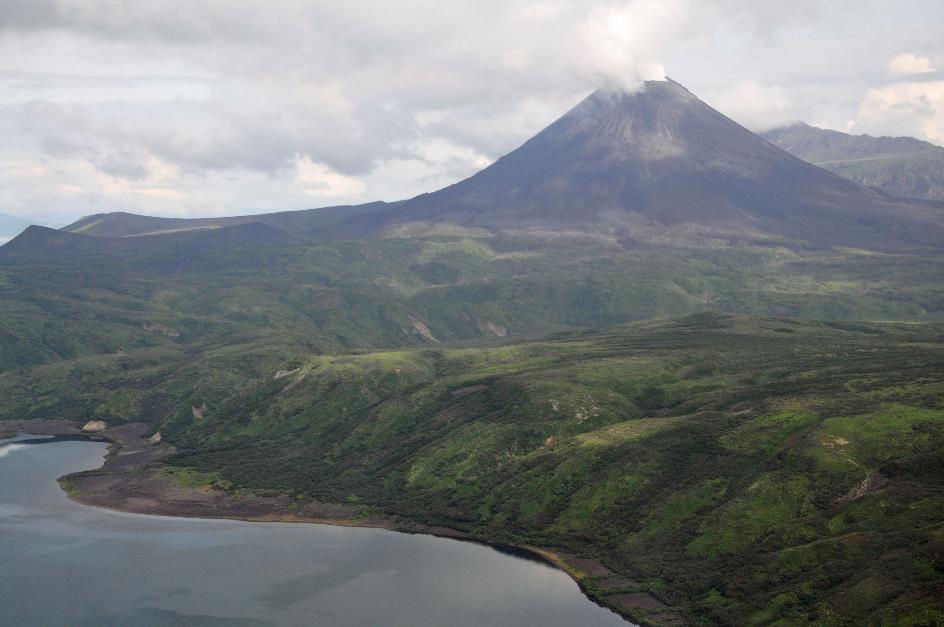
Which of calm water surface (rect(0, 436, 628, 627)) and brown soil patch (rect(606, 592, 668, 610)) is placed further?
calm water surface (rect(0, 436, 628, 627))

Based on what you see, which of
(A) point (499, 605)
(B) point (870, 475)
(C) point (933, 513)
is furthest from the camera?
(B) point (870, 475)

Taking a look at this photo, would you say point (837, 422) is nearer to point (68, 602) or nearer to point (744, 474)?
point (744, 474)

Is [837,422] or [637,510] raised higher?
[837,422]

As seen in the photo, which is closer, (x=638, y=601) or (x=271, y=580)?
(x=638, y=601)

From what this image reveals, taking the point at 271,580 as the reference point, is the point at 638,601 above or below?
below

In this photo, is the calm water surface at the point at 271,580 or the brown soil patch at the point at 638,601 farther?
the calm water surface at the point at 271,580

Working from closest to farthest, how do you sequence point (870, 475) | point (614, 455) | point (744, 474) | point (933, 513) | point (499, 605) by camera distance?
1. point (933, 513)
2. point (499, 605)
3. point (870, 475)
4. point (744, 474)
5. point (614, 455)

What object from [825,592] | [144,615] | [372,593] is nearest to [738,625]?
[825,592]

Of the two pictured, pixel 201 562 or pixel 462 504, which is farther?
pixel 462 504
